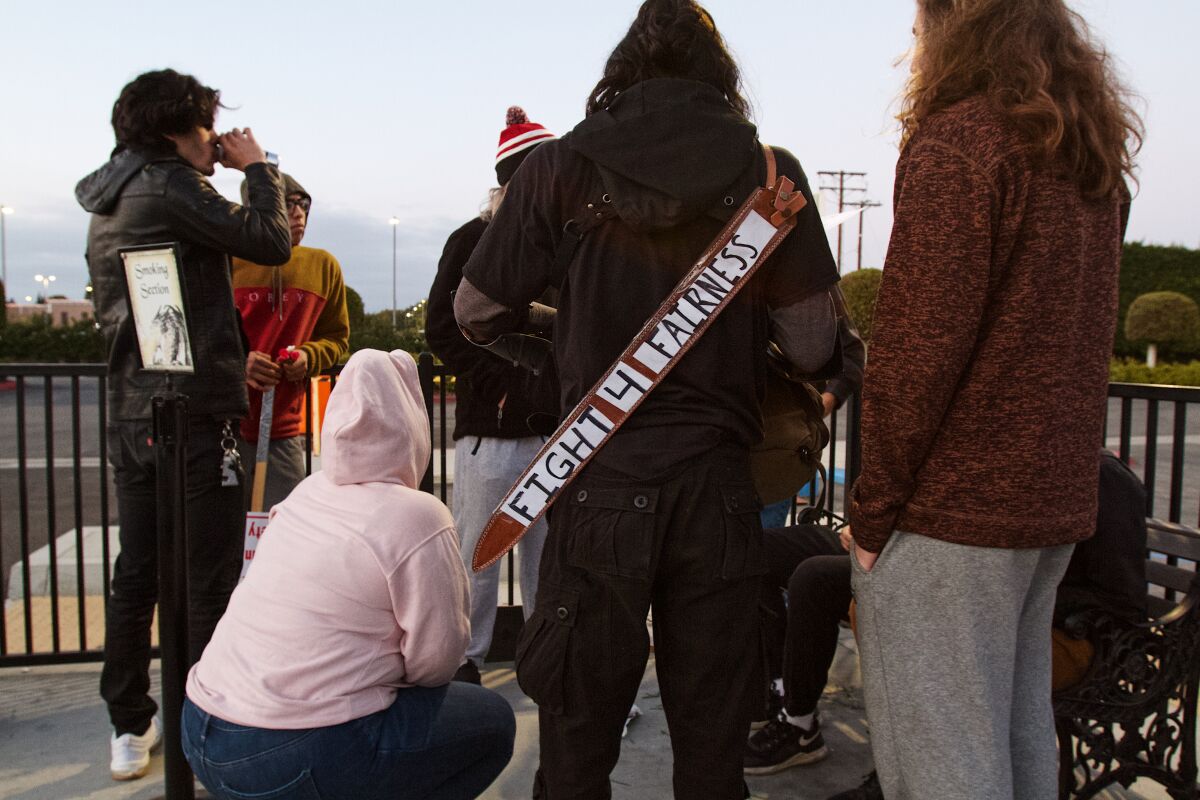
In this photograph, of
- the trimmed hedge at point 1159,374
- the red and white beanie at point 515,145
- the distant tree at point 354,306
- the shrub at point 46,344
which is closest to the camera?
the red and white beanie at point 515,145

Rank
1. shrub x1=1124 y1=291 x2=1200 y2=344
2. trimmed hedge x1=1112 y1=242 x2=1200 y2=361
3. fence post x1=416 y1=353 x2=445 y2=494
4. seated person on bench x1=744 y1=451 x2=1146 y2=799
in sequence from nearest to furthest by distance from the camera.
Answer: seated person on bench x1=744 y1=451 x2=1146 y2=799
fence post x1=416 y1=353 x2=445 y2=494
shrub x1=1124 y1=291 x2=1200 y2=344
trimmed hedge x1=1112 y1=242 x2=1200 y2=361

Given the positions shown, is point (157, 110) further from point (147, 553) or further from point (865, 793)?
point (865, 793)

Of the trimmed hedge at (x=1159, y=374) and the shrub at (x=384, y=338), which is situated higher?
the shrub at (x=384, y=338)

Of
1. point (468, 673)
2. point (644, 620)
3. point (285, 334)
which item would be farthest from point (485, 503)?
point (644, 620)

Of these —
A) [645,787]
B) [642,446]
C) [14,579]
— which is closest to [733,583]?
[642,446]

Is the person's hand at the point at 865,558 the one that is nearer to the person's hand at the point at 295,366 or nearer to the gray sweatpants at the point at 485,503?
the gray sweatpants at the point at 485,503

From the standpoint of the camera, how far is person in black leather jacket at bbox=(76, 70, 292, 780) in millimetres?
2809

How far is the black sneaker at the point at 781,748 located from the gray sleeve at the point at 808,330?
1.61m

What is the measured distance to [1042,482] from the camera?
6.01ft

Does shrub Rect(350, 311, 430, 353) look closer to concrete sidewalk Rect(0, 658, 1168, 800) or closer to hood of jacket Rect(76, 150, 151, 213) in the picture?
concrete sidewalk Rect(0, 658, 1168, 800)

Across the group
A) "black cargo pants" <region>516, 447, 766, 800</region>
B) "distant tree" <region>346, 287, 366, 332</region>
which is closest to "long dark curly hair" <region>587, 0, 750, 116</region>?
"black cargo pants" <region>516, 447, 766, 800</region>

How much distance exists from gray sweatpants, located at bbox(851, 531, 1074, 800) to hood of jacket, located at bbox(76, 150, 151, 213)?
2.43 m

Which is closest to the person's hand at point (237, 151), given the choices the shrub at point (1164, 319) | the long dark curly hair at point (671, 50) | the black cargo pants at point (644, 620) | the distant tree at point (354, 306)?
the long dark curly hair at point (671, 50)

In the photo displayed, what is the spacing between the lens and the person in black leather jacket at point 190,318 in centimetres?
281
